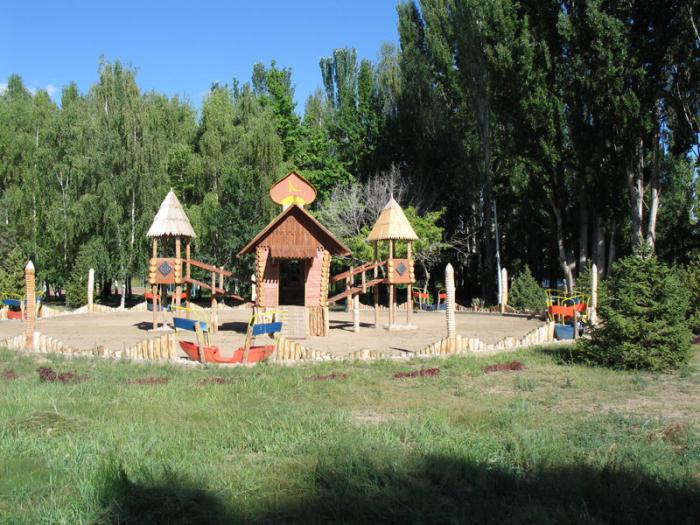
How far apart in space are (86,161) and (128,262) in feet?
19.4

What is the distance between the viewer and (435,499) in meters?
5.47

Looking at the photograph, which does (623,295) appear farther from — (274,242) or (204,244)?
(204,244)

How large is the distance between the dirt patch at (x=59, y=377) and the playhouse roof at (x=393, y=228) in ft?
42.6

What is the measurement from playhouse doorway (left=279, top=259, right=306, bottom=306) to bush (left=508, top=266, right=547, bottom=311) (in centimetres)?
1055

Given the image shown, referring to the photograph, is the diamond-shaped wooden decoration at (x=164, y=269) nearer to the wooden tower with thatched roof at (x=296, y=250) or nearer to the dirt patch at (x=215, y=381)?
the wooden tower with thatched roof at (x=296, y=250)

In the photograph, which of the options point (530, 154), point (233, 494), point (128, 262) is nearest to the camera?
point (233, 494)

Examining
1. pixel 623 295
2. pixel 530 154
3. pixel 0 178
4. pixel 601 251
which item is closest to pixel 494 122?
pixel 530 154

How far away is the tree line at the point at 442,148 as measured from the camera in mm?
25531

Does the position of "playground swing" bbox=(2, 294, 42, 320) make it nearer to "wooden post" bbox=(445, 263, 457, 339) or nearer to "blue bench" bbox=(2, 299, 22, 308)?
"blue bench" bbox=(2, 299, 22, 308)

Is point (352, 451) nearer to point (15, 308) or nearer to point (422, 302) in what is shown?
point (15, 308)

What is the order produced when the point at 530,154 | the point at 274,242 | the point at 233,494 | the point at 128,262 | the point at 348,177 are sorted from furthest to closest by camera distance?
the point at 348,177 < the point at 128,262 < the point at 530,154 < the point at 274,242 < the point at 233,494

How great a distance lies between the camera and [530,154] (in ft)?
95.8

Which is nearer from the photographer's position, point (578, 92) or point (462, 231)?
point (578, 92)

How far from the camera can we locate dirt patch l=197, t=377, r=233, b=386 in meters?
11.3
